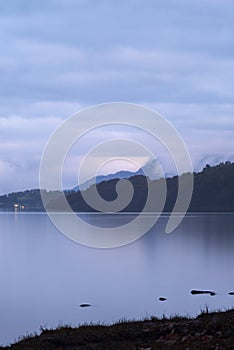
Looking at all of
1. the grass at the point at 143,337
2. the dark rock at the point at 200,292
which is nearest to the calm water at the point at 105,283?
the dark rock at the point at 200,292

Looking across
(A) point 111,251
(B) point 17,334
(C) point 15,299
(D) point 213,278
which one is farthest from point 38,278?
(A) point 111,251

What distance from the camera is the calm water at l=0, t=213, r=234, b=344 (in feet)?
105

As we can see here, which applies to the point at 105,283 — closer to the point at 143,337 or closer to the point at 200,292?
the point at 200,292

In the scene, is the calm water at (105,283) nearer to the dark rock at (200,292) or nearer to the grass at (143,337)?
the dark rock at (200,292)

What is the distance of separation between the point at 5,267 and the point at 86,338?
4722cm

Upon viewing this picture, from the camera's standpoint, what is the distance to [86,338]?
50.1ft

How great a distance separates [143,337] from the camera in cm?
1483

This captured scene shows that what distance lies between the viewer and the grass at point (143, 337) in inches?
508

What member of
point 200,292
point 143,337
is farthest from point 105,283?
point 143,337

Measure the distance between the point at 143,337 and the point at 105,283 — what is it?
32187 millimetres

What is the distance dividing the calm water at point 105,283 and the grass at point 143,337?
420 inches

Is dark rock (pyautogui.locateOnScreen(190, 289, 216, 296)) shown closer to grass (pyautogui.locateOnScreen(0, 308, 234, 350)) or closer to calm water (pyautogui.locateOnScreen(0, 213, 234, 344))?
calm water (pyautogui.locateOnScreen(0, 213, 234, 344))

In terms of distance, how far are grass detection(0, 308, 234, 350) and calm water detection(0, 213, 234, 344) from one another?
1066cm

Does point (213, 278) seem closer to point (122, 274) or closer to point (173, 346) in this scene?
point (122, 274)
